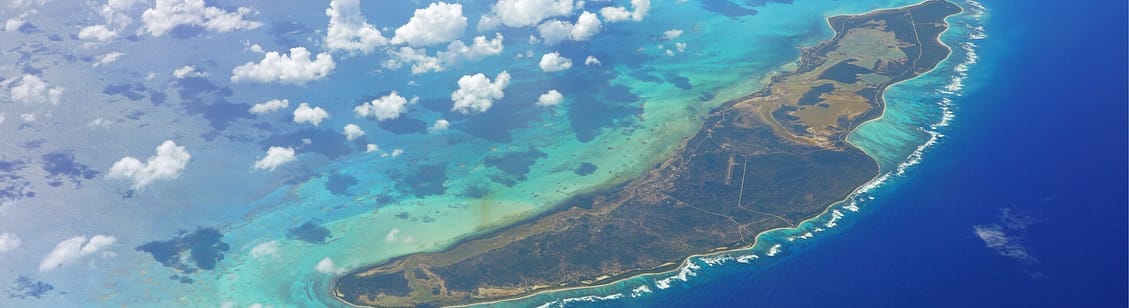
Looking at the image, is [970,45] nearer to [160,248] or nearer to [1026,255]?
[1026,255]

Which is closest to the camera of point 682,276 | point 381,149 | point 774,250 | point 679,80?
point 682,276

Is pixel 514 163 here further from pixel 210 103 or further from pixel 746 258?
pixel 210 103

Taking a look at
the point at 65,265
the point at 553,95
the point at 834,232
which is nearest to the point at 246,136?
the point at 65,265

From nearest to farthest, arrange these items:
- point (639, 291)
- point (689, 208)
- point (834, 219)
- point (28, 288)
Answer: point (639, 291) < point (28, 288) < point (834, 219) < point (689, 208)

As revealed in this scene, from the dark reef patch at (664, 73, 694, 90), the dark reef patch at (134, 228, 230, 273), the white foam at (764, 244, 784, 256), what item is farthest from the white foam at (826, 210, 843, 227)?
the dark reef patch at (134, 228, 230, 273)

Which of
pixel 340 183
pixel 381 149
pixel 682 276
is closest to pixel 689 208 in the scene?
pixel 682 276

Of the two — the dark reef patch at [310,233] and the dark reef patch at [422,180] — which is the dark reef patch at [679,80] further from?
the dark reef patch at [310,233]

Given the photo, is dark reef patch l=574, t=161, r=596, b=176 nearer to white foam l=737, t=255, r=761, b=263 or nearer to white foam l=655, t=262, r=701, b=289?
white foam l=655, t=262, r=701, b=289
